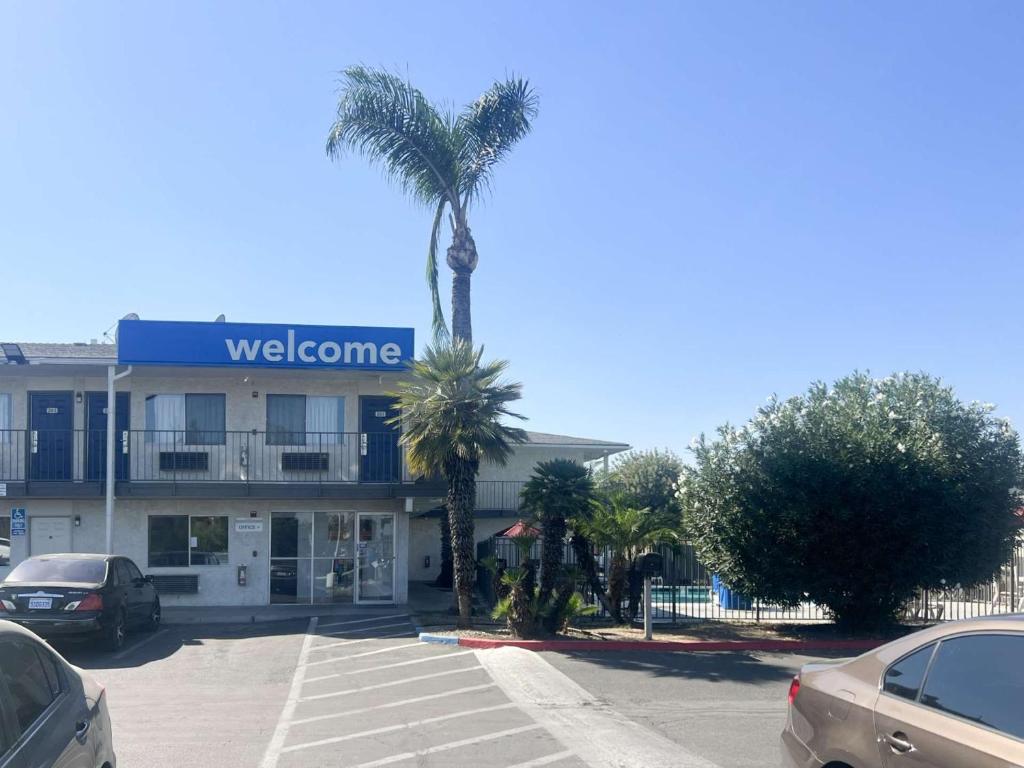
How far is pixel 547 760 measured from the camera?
331 inches

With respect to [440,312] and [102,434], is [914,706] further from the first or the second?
[102,434]

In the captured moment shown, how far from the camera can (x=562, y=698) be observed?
11.2m

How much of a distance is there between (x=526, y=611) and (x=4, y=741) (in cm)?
1159

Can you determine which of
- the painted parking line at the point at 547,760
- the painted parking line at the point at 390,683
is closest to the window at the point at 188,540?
the painted parking line at the point at 390,683

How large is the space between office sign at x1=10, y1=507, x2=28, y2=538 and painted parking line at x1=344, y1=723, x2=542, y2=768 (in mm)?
15667


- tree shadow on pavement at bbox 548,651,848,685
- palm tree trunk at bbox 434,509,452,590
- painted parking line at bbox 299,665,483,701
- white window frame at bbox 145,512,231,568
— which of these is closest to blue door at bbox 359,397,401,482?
white window frame at bbox 145,512,231,568

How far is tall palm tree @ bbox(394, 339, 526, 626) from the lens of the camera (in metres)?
16.8

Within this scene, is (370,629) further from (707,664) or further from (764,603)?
(764,603)

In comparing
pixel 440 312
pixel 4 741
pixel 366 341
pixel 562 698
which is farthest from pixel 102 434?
pixel 4 741

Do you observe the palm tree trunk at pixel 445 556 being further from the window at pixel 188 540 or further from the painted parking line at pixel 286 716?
the painted parking line at pixel 286 716

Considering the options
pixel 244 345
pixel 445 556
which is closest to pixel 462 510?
pixel 244 345

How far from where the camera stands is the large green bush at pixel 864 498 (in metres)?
16.0

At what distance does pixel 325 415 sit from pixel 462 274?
4.58 metres

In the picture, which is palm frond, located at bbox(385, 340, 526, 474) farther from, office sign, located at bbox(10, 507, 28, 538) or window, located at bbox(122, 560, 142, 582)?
office sign, located at bbox(10, 507, 28, 538)
